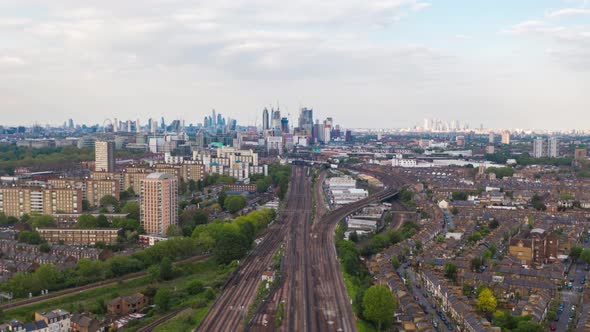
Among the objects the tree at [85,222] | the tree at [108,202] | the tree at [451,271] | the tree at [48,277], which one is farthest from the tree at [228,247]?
the tree at [108,202]

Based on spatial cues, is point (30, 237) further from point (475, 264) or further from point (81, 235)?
point (475, 264)

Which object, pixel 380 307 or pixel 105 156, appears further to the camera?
pixel 105 156

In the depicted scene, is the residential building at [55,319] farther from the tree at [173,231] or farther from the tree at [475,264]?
the tree at [475,264]

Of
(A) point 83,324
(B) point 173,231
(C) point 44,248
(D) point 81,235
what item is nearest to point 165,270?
(A) point 83,324

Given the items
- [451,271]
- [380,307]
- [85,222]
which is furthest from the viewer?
[85,222]

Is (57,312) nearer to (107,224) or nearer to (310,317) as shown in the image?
(310,317)
